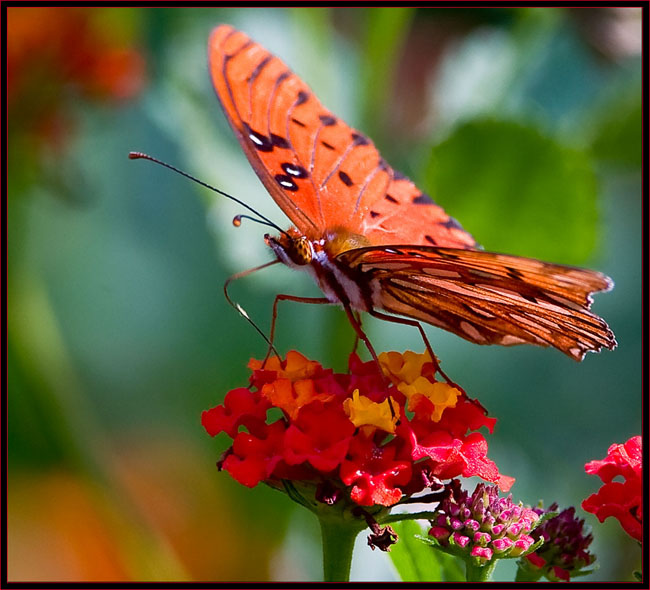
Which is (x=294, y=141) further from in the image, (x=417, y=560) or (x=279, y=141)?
(x=417, y=560)

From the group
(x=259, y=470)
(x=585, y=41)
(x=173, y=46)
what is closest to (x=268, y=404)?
(x=259, y=470)

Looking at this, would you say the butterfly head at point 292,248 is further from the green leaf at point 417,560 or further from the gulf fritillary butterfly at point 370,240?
the green leaf at point 417,560

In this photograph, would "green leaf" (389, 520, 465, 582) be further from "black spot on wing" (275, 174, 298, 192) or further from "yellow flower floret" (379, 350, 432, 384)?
"black spot on wing" (275, 174, 298, 192)

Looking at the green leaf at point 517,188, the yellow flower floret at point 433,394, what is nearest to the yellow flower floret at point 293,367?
the yellow flower floret at point 433,394

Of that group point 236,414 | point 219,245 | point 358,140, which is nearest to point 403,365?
point 236,414

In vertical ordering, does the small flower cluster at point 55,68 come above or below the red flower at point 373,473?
above
